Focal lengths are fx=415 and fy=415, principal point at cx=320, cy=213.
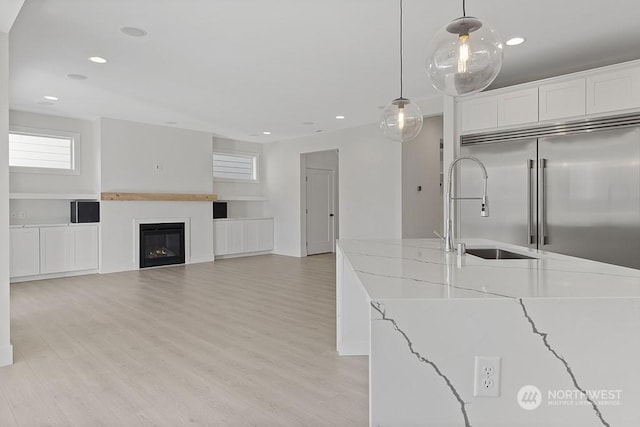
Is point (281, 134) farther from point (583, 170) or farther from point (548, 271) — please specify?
point (548, 271)

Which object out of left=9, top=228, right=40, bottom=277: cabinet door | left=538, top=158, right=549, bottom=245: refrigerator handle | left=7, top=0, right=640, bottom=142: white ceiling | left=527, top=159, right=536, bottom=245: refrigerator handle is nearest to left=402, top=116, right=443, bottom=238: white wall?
left=7, top=0, right=640, bottom=142: white ceiling

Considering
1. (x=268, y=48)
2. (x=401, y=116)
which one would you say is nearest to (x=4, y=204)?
(x=268, y=48)

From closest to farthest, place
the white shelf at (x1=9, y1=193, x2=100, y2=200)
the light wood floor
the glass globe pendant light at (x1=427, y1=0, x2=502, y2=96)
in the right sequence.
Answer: the glass globe pendant light at (x1=427, y1=0, x2=502, y2=96) → the light wood floor → the white shelf at (x1=9, y1=193, x2=100, y2=200)

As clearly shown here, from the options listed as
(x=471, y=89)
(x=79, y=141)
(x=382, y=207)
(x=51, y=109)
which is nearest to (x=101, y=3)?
(x=471, y=89)

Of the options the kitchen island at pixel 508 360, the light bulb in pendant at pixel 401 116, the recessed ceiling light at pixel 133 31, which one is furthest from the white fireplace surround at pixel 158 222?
the kitchen island at pixel 508 360

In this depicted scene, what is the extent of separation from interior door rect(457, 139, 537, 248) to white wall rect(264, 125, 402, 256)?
86.2 inches

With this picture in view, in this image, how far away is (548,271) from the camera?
177 centimetres

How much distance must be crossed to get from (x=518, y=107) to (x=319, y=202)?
567cm

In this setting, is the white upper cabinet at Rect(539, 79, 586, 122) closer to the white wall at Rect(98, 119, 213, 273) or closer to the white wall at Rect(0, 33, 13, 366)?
the white wall at Rect(0, 33, 13, 366)

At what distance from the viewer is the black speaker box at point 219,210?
859 centimetres

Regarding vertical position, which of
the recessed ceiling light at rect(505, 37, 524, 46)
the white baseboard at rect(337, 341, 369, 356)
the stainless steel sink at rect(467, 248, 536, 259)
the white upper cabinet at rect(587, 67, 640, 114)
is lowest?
the white baseboard at rect(337, 341, 369, 356)

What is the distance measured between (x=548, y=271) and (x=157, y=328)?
332 centimetres

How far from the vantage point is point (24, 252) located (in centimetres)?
600

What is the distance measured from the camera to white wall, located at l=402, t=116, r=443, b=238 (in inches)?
274
